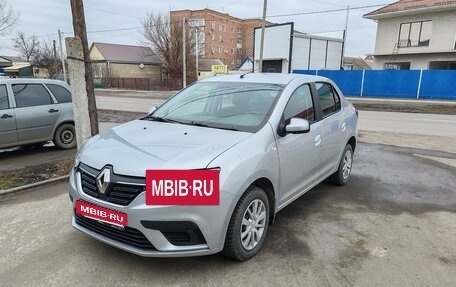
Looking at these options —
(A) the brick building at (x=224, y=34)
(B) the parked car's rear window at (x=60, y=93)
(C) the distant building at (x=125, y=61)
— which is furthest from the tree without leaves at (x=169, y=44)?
(B) the parked car's rear window at (x=60, y=93)

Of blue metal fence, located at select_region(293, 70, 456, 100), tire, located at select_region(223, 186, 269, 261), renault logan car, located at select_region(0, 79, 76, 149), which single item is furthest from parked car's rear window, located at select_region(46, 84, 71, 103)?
blue metal fence, located at select_region(293, 70, 456, 100)

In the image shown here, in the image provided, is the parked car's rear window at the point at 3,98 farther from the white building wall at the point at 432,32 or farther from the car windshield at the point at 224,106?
the white building wall at the point at 432,32

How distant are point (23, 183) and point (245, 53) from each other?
9086cm

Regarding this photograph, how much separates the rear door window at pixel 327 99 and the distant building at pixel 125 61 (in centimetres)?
5712

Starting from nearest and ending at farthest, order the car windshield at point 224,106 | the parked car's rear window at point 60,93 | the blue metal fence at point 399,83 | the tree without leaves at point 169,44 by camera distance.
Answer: the car windshield at point 224,106 < the parked car's rear window at point 60,93 < the blue metal fence at point 399,83 < the tree without leaves at point 169,44

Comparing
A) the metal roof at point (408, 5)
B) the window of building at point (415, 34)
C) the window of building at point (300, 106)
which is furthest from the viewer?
the window of building at point (415, 34)

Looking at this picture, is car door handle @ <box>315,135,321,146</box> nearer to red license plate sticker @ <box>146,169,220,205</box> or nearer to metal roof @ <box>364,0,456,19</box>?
red license plate sticker @ <box>146,169,220,205</box>

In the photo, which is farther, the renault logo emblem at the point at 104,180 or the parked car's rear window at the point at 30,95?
the parked car's rear window at the point at 30,95

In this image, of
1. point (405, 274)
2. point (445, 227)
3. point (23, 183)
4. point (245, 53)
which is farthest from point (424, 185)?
point (245, 53)

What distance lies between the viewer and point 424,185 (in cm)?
564

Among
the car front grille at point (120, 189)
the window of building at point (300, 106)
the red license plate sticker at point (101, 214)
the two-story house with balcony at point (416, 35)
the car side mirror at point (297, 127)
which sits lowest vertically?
the red license plate sticker at point (101, 214)

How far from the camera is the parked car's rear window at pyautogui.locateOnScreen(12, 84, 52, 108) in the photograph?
7.31 metres

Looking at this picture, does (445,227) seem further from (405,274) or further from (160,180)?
(160,180)

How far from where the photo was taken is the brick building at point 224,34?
81.9 metres
